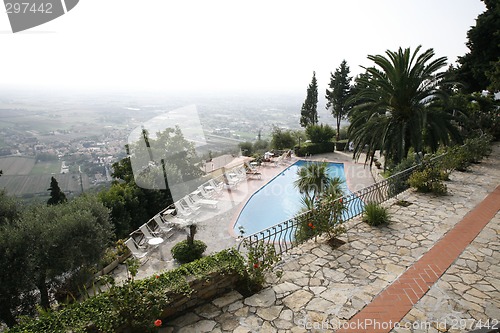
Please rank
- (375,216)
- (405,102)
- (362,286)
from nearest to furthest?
(362,286) < (375,216) < (405,102)

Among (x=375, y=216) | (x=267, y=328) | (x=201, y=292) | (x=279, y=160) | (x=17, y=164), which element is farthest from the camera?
(x=279, y=160)

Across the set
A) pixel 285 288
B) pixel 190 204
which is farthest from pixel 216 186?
pixel 285 288

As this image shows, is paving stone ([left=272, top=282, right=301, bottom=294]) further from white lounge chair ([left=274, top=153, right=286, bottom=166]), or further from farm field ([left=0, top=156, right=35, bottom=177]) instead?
white lounge chair ([left=274, top=153, right=286, bottom=166])

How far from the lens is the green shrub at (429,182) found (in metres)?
8.45

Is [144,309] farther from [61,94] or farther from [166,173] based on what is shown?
[61,94]

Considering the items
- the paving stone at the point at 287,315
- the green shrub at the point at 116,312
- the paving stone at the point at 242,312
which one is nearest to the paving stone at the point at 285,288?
the paving stone at the point at 287,315

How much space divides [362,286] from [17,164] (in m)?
15.2

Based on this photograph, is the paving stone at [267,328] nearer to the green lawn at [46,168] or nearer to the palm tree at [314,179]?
the palm tree at [314,179]

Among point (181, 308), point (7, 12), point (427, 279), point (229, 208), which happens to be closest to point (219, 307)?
point (181, 308)

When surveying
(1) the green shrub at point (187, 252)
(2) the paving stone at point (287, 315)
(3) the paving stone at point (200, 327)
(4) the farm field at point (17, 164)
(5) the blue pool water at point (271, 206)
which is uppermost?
(4) the farm field at point (17, 164)

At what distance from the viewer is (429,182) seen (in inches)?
341

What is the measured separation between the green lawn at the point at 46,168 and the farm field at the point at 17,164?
0.67 feet

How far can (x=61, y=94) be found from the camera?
70.6 feet

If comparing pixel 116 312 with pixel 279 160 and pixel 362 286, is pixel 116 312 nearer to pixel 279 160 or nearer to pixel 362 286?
pixel 362 286
